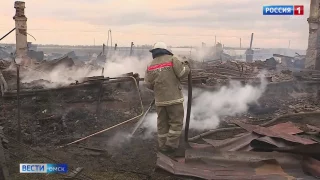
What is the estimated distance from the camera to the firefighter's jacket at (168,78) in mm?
5824

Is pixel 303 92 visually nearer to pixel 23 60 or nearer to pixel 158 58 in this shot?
pixel 158 58

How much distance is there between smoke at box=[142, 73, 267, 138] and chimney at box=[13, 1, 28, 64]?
22.8ft

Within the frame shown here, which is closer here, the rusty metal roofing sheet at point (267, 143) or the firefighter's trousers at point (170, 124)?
the rusty metal roofing sheet at point (267, 143)

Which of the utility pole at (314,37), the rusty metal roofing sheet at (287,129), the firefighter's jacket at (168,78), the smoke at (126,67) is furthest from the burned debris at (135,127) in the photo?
the utility pole at (314,37)

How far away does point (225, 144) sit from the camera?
5.41 metres

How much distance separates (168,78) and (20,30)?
30.0ft

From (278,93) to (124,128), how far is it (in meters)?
6.30

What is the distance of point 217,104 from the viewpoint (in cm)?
945

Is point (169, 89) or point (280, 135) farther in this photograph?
point (169, 89)

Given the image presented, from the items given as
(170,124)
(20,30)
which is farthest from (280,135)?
(20,30)

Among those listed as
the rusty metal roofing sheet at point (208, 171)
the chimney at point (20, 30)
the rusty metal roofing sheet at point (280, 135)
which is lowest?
the rusty metal roofing sheet at point (208, 171)

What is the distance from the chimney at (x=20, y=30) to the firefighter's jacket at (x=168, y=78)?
321 inches

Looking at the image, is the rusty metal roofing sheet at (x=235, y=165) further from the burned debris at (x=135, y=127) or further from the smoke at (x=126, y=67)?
the smoke at (x=126, y=67)

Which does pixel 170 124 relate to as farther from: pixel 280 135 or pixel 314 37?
pixel 314 37
